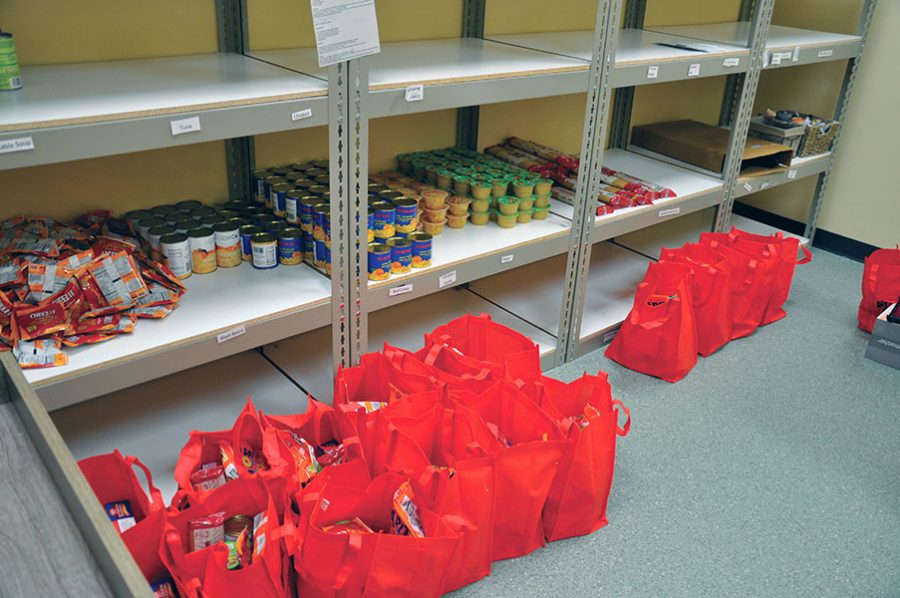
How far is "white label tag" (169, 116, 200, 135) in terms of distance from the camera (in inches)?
67.2

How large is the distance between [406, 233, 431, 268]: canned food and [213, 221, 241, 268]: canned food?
1.75 ft

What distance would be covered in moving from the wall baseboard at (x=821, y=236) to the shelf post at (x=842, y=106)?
0.19 feet

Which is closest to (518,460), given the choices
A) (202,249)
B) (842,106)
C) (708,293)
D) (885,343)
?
(202,249)

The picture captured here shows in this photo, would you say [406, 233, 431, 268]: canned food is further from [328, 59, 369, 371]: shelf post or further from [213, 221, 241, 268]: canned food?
[213, 221, 241, 268]: canned food

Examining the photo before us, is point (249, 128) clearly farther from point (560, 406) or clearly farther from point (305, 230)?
point (560, 406)

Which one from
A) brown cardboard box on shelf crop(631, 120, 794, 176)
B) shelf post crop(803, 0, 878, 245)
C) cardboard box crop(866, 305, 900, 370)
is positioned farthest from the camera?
shelf post crop(803, 0, 878, 245)

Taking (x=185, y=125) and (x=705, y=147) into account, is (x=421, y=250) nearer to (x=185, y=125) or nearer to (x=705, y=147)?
(x=185, y=125)

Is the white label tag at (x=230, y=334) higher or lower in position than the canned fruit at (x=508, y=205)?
lower

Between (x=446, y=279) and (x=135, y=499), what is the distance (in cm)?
114

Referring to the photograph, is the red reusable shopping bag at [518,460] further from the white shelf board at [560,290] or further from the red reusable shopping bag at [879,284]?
the red reusable shopping bag at [879,284]

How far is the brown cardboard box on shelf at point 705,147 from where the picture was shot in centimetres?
369

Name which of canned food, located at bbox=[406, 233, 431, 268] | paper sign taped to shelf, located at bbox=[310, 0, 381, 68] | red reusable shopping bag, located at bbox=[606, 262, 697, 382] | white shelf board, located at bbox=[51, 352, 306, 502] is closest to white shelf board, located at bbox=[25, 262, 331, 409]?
canned food, located at bbox=[406, 233, 431, 268]

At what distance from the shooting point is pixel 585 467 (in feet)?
6.90

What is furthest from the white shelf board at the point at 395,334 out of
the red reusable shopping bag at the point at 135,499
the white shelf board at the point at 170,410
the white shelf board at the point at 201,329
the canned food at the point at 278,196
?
the red reusable shopping bag at the point at 135,499
